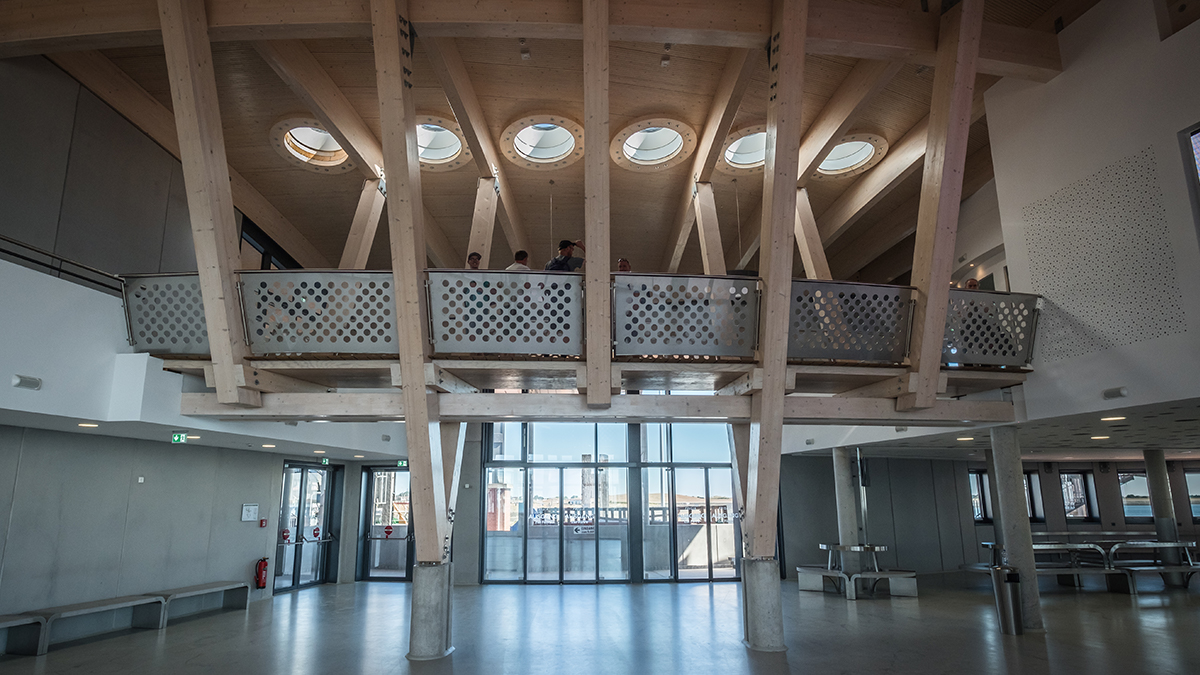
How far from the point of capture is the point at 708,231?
10180mm

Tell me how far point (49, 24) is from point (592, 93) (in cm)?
591

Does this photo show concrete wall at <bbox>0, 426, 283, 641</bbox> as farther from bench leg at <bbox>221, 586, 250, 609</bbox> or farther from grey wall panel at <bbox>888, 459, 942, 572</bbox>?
grey wall panel at <bbox>888, 459, 942, 572</bbox>

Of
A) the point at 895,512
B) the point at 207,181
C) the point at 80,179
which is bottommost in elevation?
the point at 895,512

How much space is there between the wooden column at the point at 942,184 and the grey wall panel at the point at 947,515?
481 inches

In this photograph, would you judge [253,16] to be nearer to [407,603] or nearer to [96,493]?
[96,493]

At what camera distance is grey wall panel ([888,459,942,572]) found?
17938mm

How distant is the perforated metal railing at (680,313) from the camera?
7902 millimetres

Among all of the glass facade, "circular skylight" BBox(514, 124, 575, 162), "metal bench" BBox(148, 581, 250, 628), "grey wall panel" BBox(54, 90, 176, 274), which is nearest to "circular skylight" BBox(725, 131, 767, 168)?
"circular skylight" BBox(514, 124, 575, 162)

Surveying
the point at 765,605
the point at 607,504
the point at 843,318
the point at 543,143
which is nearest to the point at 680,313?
the point at 843,318

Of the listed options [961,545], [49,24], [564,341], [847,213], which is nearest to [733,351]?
[564,341]

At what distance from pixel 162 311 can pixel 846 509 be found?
1244cm

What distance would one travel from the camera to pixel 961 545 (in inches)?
736

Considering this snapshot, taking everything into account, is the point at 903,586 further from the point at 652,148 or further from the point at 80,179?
the point at 80,179

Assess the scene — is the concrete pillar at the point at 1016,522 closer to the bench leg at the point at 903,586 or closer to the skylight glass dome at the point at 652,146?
the bench leg at the point at 903,586
